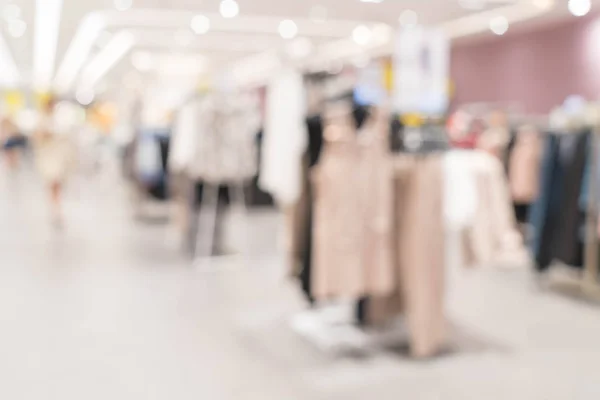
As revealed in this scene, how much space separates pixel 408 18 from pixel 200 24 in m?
3.80

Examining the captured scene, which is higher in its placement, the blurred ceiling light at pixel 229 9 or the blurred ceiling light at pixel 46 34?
the blurred ceiling light at pixel 46 34

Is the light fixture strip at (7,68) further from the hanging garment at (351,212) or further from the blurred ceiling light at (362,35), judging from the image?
the hanging garment at (351,212)

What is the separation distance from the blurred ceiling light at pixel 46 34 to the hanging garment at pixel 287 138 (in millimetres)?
7715

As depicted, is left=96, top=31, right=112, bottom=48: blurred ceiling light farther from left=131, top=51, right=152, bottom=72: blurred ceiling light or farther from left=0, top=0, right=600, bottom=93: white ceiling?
left=131, top=51, right=152, bottom=72: blurred ceiling light

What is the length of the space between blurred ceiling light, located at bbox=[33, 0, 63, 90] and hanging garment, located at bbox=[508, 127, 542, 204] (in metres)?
7.13

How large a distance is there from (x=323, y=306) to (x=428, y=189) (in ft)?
4.51

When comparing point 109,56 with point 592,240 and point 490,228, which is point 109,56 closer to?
point 592,240

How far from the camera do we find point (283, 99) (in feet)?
12.0

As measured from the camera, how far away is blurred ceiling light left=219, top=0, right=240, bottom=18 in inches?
391

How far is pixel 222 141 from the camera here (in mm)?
5762

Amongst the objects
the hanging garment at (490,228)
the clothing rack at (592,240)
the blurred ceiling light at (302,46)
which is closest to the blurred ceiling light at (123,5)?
the blurred ceiling light at (302,46)

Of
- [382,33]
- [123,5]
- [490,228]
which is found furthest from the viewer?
[382,33]

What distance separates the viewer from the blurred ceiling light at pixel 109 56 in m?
14.0

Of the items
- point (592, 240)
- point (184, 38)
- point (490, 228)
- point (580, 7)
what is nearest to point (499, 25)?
point (580, 7)
